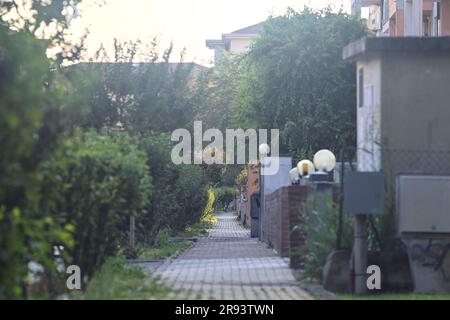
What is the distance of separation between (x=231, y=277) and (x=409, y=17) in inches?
1082

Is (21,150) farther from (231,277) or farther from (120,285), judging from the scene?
(231,277)

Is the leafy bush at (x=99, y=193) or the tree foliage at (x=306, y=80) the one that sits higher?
the tree foliage at (x=306, y=80)

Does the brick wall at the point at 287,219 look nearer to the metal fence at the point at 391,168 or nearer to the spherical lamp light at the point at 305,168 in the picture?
the spherical lamp light at the point at 305,168

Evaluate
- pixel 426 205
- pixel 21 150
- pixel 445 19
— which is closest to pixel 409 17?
pixel 445 19

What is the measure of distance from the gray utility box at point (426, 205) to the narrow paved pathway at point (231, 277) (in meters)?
1.88

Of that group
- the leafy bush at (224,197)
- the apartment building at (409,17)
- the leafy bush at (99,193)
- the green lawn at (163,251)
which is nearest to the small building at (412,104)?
the leafy bush at (99,193)

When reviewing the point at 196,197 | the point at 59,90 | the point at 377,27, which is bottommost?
the point at 196,197

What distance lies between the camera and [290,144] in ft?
135

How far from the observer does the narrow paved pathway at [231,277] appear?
51.4 ft

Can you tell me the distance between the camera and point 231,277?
19.4m

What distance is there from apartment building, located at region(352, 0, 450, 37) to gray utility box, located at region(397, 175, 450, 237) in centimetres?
2458
